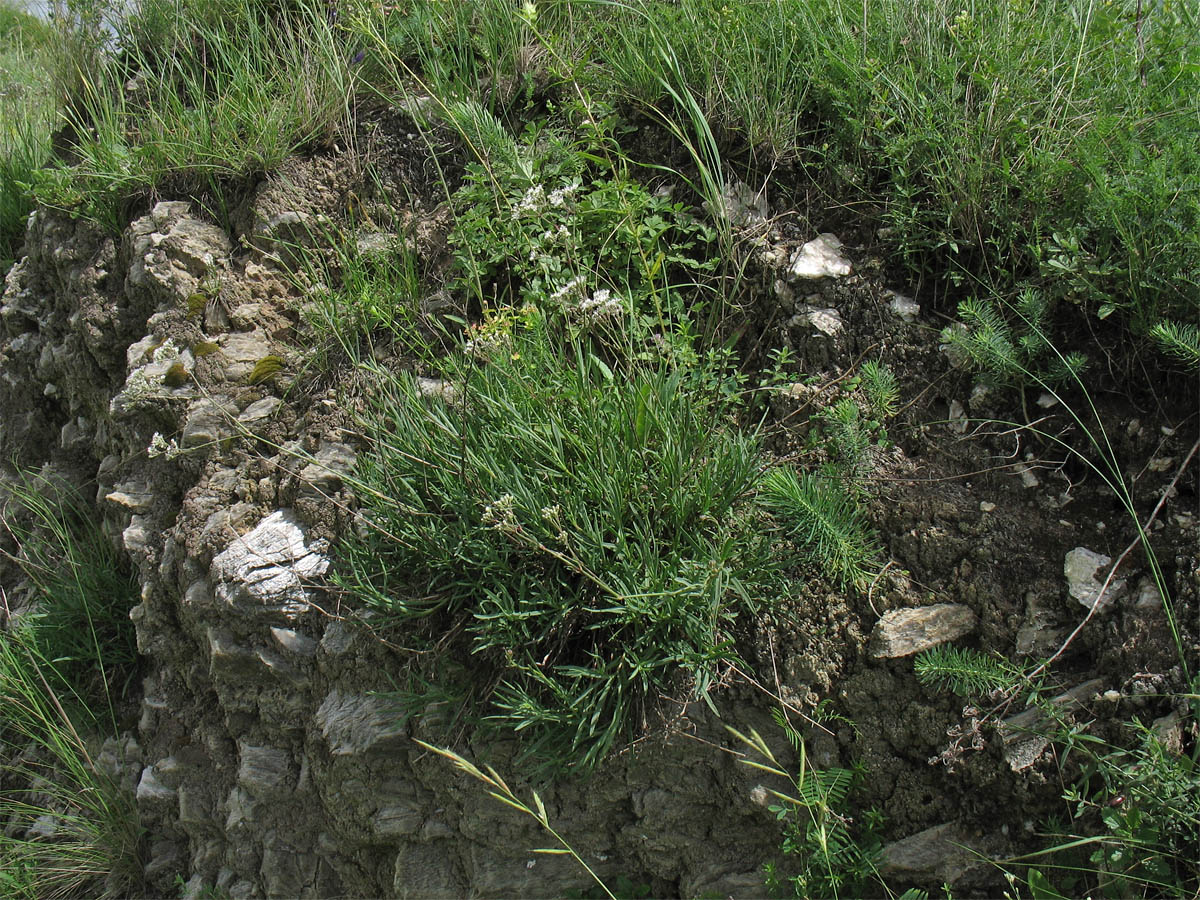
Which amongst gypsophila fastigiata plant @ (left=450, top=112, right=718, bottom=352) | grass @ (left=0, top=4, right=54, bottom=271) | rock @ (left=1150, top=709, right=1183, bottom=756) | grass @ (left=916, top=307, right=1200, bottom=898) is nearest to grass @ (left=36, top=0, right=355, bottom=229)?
grass @ (left=0, top=4, right=54, bottom=271)

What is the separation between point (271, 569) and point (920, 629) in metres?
1.99

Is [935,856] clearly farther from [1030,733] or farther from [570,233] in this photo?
[570,233]

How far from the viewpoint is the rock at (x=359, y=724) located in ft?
8.63

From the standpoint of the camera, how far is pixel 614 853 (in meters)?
2.50

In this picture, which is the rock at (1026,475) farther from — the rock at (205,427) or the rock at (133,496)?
the rock at (133,496)

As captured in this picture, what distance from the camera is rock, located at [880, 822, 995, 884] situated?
2.12 metres

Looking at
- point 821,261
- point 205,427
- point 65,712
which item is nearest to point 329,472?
point 205,427

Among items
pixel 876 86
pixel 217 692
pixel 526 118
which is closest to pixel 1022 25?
pixel 876 86

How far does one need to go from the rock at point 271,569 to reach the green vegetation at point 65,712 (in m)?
0.82

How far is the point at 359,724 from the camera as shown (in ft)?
8.79

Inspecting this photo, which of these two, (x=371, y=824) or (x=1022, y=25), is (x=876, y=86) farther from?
(x=371, y=824)

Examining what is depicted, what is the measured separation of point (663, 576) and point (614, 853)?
0.83 metres

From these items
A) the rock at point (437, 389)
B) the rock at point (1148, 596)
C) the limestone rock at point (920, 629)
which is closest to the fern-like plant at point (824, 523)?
the limestone rock at point (920, 629)

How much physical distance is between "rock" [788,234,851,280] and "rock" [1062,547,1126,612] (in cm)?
111
